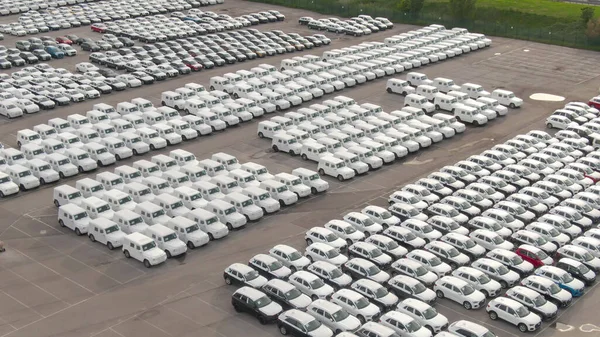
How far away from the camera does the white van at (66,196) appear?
220 ft

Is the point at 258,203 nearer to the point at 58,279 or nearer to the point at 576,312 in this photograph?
the point at 58,279

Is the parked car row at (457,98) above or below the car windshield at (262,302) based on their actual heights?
above

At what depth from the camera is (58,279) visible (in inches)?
2245

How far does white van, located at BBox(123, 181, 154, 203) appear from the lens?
222 feet

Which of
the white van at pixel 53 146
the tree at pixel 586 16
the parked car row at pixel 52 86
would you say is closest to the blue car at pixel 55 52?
the parked car row at pixel 52 86

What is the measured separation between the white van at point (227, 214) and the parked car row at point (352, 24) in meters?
73.2

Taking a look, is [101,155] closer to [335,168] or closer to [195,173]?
[195,173]

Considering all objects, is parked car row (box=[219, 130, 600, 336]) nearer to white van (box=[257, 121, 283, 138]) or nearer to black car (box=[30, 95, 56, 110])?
white van (box=[257, 121, 283, 138])

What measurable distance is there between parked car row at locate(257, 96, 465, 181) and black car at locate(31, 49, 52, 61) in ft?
148

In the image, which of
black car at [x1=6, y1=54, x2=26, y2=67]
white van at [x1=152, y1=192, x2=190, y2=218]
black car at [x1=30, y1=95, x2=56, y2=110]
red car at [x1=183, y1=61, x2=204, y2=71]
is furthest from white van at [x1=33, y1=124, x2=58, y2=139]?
black car at [x1=6, y1=54, x2=26, y2=67]

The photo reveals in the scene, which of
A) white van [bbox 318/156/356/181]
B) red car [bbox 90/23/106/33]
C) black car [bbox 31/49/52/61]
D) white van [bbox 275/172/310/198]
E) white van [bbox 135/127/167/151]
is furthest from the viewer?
red car [bbox 90/23/106/33]

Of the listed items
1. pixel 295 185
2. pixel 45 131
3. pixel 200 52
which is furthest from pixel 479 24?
pixel 45 131

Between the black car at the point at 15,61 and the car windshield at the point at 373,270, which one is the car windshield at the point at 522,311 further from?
the black car at the point at 15,61

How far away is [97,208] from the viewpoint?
A: 6456 centimetres
